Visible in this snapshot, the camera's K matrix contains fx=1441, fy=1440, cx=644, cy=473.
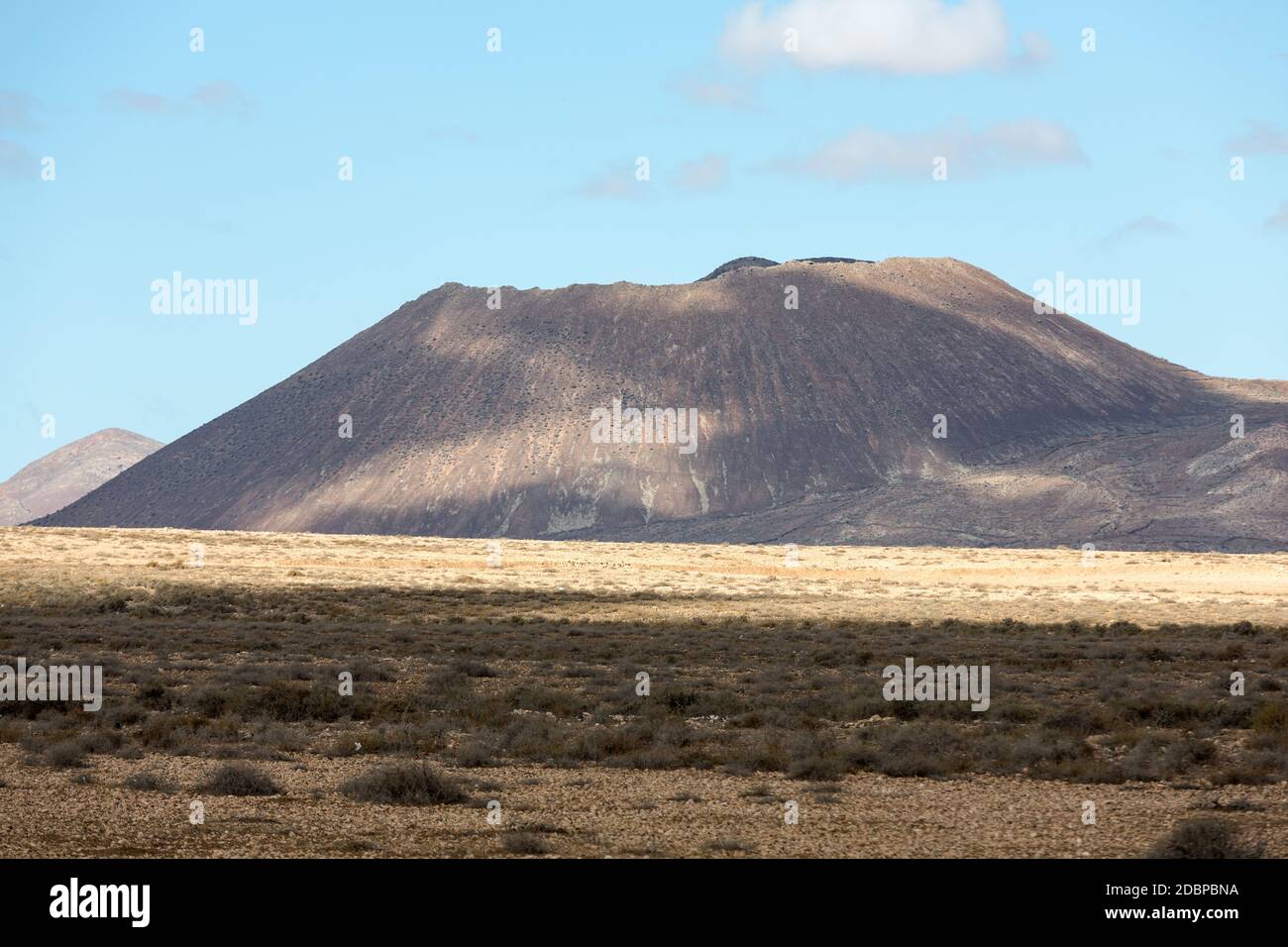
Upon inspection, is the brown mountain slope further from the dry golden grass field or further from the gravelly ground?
the gravelly ground

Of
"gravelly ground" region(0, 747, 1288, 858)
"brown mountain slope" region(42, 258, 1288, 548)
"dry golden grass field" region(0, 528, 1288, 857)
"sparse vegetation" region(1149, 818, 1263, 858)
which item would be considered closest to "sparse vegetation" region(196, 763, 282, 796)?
"dry golden grass field" region(0, 528, 1288, 857)

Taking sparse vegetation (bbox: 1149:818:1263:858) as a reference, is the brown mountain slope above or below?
above

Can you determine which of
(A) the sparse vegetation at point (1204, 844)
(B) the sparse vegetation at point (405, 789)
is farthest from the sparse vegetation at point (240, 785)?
(A) the sparse vegetation at point (1204, 844)

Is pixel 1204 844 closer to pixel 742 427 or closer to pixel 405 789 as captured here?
pixel 405 789

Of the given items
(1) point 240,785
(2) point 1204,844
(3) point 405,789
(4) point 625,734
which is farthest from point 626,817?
(2) point 1204,844

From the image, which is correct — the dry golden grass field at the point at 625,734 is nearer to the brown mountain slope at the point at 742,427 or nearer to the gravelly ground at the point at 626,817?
the gravelly ground at the point at 626,817
